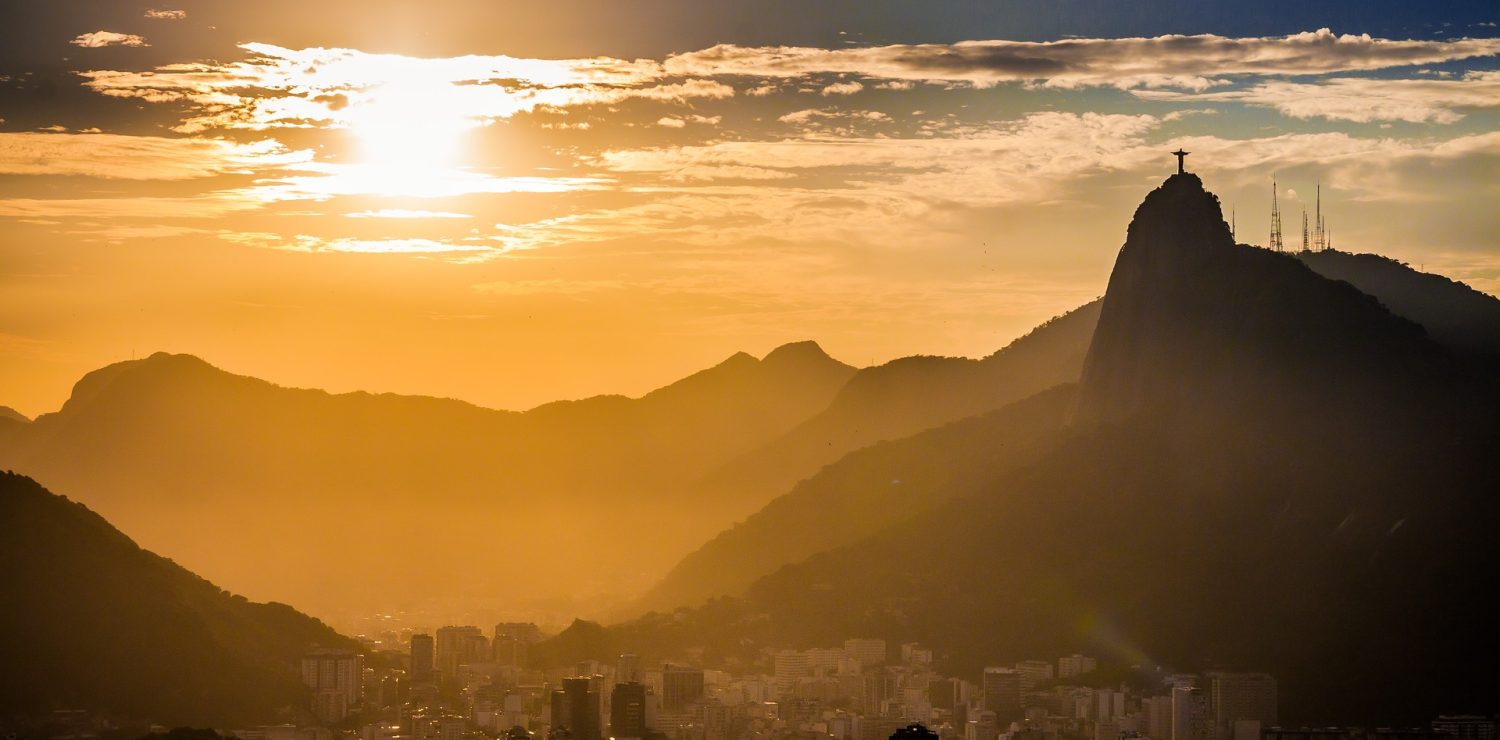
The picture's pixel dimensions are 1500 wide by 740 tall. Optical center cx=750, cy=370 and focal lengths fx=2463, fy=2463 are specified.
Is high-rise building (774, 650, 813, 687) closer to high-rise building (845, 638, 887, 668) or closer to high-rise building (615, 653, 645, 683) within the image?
high-rise building (845, 638, 887, 668)

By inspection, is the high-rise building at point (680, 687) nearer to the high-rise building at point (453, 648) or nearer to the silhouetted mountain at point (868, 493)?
the high-rise building at point (453, 648)

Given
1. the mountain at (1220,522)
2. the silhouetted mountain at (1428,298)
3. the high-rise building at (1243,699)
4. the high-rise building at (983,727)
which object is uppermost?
the silhouetted mountain at (1428,298)

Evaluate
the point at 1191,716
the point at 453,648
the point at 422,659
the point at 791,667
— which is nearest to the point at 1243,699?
the point at 1191,716

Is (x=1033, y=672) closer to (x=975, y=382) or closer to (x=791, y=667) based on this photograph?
(x=791, y=667)

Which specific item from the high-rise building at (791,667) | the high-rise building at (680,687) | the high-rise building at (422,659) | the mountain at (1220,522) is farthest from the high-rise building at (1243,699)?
the high-rise building at (422,659)

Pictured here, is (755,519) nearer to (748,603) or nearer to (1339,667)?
(748,603)
